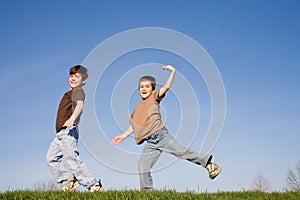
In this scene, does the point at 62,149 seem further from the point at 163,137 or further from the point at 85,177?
the point at 163,137

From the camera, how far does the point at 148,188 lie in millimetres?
7730

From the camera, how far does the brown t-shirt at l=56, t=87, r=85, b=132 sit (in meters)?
8.30

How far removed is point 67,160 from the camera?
26.6 feet

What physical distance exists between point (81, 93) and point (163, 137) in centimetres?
177

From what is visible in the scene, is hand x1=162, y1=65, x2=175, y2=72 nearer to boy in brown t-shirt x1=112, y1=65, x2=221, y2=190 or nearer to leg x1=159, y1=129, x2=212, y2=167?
boy in brown t-shirt x1=112, y1=65, x2=221, y2=190

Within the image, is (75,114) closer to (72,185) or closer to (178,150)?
(72,185)

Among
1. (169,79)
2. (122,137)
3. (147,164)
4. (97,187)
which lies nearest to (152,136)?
(147,164)

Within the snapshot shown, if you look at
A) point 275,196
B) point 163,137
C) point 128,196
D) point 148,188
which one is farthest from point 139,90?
point 275,196

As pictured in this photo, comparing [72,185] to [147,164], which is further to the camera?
[72,185]

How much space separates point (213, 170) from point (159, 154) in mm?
970

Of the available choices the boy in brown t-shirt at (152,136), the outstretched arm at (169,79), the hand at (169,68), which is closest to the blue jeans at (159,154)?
the boy in brown t-shirt at (152,136)

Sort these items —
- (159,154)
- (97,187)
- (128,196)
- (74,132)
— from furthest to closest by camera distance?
(74,132)
(97,187)
(159,154)
(128,196)

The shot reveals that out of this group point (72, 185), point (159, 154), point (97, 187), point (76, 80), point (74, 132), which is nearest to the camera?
point (159, 154)

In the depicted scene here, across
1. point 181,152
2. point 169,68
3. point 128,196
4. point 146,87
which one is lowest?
point 128,196
